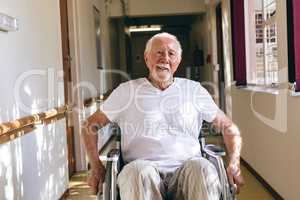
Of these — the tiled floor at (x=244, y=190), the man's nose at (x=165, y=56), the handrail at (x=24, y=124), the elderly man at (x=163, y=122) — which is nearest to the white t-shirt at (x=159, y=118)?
the elderly man at (x=163, y=122)

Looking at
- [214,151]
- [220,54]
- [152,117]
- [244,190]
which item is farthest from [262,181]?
[220,54]

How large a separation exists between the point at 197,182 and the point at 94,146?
60cm

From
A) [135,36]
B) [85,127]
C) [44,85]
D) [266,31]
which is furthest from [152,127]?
[135,36]

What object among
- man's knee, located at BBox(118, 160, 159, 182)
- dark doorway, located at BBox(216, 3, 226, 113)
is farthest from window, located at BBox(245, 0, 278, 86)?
man's knee, located at BBox(118, 160, 159, 182)

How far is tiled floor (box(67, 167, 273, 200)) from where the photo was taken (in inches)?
137

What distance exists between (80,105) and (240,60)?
198 centimetres

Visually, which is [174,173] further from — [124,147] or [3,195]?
[3,195]

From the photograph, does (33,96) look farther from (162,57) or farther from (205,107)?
(205,107)

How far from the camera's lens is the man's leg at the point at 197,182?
69.5 inches

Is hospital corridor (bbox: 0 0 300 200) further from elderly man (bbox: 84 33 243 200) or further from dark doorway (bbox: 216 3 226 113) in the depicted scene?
dark doorway (bbox: 216 3 226 113)

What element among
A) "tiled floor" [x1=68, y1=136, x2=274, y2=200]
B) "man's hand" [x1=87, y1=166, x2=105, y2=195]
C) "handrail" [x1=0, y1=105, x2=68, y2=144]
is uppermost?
"handrail" [x1=0, y1=105, x2=68, y2=144]

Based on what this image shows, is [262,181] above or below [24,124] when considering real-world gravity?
below

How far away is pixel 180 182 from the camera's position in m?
1.90

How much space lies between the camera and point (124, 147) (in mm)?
2172
